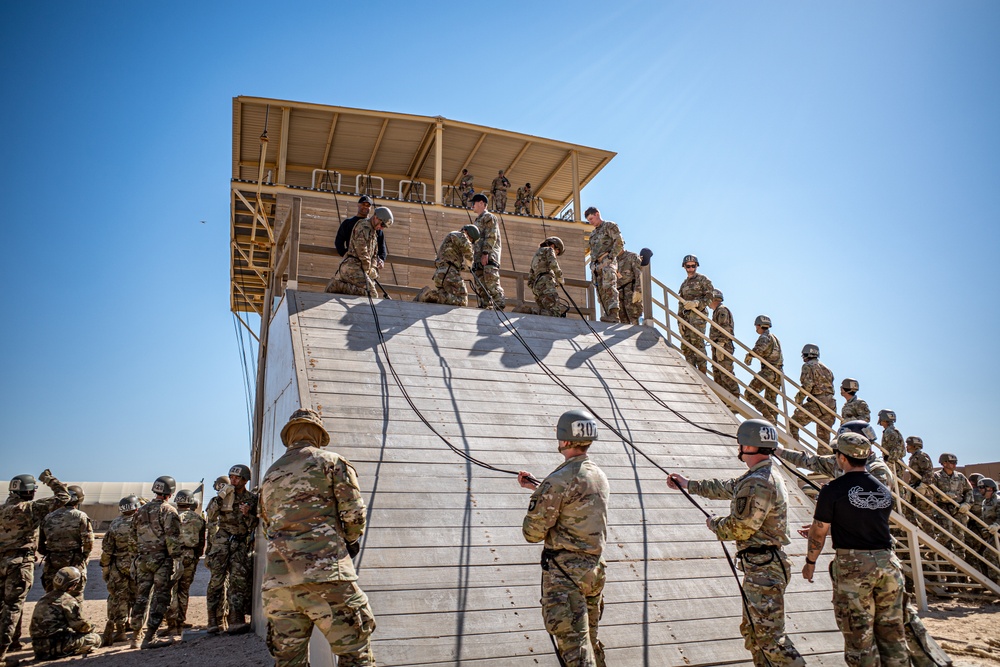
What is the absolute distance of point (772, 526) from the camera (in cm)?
497

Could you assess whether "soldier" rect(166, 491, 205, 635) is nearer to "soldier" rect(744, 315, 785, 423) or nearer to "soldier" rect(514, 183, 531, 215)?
"soldier" rect(744, 315, 785, 423)

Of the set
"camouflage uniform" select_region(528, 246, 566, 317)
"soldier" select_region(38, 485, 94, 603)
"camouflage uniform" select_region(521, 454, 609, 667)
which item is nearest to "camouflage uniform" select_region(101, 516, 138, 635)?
"soldier" select_region(38, 485, 94, 603)

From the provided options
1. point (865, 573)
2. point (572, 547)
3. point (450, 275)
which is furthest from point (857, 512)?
point (450, 275)

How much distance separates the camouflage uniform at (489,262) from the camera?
37.0ft

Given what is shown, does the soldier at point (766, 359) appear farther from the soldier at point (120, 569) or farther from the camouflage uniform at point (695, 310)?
the soldier at point (120, 569)

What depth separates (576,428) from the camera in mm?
4891

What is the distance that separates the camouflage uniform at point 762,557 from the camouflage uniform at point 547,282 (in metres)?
6.60

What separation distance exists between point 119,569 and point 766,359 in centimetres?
1036

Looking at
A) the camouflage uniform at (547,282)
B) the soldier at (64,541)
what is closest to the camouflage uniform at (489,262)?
the camouflage uniform at (547,282)

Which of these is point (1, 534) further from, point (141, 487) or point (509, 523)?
point (141, 487)

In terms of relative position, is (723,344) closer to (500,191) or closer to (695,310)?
(695,310)

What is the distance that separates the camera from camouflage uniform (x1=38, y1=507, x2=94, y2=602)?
29.5 feet

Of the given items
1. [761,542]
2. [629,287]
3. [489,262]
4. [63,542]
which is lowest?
[63,542]

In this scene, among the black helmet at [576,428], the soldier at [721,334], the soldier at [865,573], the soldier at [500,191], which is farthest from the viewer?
the soldier at [500,191]
